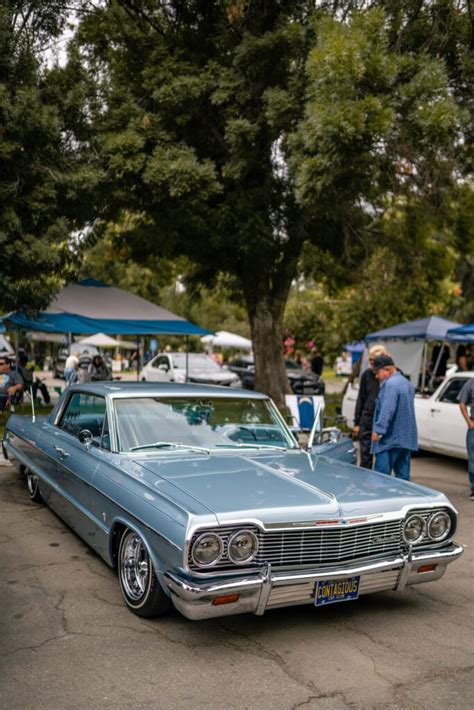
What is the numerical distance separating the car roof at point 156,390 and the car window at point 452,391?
567 cm

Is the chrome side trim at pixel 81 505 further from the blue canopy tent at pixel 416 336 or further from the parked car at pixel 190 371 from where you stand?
the parked car at pixel 190 371

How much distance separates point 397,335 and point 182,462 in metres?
14.7

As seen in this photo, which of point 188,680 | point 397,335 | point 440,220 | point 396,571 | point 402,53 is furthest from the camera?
point 397,335

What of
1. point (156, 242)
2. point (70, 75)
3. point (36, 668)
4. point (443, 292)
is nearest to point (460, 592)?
point (36, 668)

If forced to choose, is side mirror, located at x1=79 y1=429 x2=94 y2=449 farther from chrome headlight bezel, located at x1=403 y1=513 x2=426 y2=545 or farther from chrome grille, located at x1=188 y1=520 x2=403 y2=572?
chrome headlight bezel, located at x1=403 y1=513 x2=426 y2=545

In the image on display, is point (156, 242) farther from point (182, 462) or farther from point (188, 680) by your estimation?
point (188, 680)

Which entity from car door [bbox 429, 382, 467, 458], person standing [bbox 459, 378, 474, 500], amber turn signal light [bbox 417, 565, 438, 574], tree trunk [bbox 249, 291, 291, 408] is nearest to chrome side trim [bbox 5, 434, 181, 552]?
amber turn signal light [bbox 417, 565, 438, 574]

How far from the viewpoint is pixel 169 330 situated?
16531 millimetres

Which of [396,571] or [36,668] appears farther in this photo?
[396,571]

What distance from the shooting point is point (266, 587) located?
155 inches

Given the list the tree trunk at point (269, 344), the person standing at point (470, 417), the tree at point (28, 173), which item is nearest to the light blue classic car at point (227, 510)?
the person standing at point (470, 417)

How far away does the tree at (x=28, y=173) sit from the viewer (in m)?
12.2

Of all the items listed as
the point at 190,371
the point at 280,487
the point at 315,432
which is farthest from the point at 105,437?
the point at 190,371

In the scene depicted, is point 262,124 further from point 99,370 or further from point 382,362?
point 382,362
